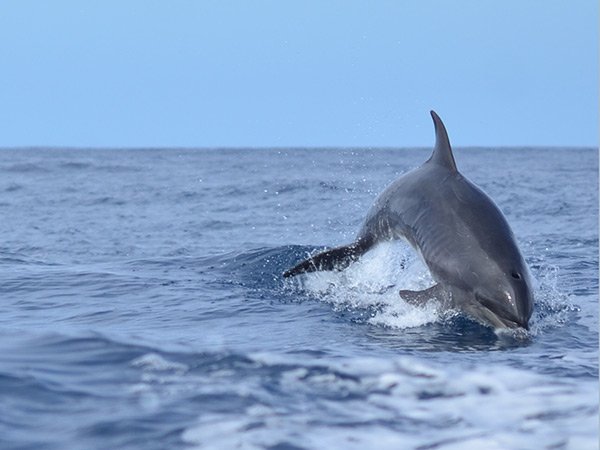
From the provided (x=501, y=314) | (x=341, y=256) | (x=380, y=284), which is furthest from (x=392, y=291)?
(x=501, y=314)

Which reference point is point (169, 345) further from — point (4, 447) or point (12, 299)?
point (12, 299)

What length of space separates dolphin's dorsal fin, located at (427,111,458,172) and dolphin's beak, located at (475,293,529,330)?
194 cm

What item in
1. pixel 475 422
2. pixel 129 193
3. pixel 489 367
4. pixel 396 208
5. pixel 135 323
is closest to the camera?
pixel 475 422

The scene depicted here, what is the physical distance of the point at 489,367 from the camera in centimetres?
631

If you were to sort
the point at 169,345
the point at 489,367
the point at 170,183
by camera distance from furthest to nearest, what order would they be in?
the point at 170,183 → the point at 169,345 → the point at 489,367

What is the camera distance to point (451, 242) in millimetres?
8422

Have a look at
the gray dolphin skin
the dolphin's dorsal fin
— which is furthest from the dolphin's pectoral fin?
the dolphin's dorsal fin

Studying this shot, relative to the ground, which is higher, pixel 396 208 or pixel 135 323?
pixel 396 208

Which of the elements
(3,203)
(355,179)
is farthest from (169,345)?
(355,179)

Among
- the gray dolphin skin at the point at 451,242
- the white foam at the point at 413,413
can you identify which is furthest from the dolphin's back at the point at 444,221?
the white foam at the point at 413,413

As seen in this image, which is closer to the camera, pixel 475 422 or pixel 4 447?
pixel 4 447

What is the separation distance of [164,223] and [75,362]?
14.5 meters

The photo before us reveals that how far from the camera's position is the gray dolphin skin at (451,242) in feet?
25.5

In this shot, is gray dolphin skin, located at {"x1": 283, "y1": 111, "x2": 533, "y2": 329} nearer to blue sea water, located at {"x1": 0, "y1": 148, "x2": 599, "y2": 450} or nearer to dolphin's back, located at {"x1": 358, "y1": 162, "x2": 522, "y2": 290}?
dolphin's back, located at {"x1": 358, "y1": 162, "x2": 522, "y2": 290}
